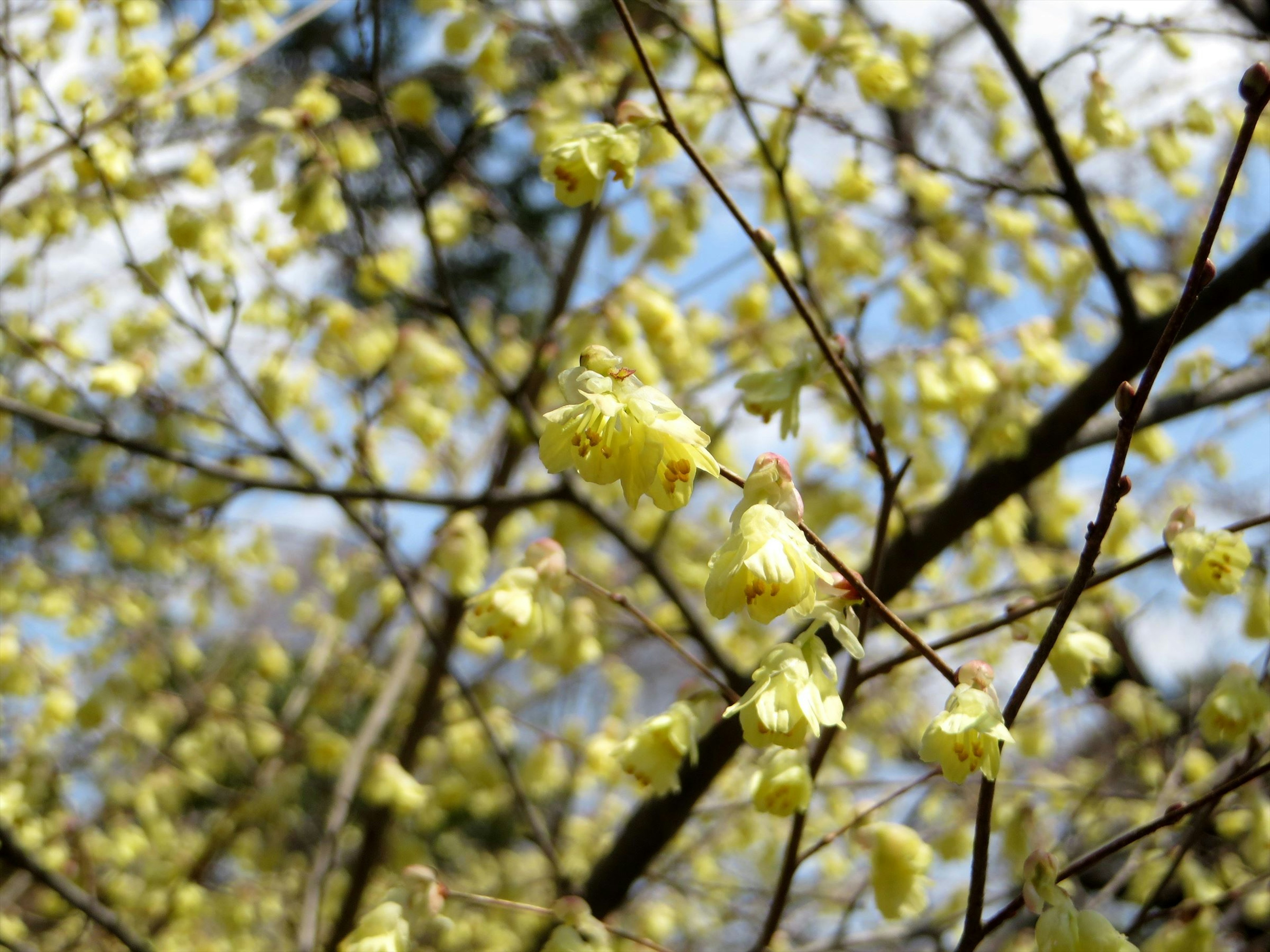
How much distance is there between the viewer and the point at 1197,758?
3.97m

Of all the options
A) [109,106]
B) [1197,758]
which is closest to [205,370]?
[109,106]

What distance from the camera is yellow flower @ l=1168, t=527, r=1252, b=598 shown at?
1451 millimetres

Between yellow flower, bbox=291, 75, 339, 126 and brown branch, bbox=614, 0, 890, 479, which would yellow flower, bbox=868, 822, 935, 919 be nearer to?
brown branch, bbox=614, 0, 890, 479

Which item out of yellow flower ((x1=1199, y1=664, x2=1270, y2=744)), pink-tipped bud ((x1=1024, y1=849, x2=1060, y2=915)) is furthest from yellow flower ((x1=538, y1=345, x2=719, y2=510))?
yellow flower ((x1=1199, y1=664, x2=1270, y2=744))

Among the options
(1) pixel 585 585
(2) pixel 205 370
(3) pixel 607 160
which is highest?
(2) pixel 205 370

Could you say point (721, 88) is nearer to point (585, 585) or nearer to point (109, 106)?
point (585, 585)

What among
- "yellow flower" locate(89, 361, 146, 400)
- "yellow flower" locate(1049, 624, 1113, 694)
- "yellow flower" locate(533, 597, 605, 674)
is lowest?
"yellow flower" locate(1049, 624, 1113, 694)

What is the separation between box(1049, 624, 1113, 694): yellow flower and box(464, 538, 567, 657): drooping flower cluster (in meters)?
0.80

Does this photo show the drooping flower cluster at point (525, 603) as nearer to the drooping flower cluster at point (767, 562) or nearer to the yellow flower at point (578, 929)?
the yellow flower at point (578, 929)

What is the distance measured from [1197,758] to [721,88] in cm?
316

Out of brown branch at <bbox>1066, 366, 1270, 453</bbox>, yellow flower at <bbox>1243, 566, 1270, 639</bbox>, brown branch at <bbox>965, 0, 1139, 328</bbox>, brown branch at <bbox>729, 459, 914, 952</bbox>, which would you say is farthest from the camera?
brown branch at <bbox>1066, 366, 1270, 453</bbox>

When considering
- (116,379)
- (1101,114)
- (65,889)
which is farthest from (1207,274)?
(116,379)

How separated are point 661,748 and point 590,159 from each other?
0.91 meters

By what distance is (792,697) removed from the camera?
45.5 inches
